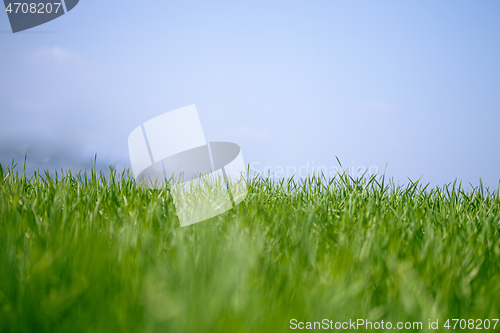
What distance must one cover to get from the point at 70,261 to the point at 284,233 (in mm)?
1381

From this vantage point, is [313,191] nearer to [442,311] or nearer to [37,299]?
[442,311]

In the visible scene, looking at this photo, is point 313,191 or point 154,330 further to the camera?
point 313,191

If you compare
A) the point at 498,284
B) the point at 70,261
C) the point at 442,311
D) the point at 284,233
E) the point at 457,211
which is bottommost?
the point at 457,211

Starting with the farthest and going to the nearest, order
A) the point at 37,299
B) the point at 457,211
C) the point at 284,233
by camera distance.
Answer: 1. the point at 457,211
2. the point at 284,233
3. the point at 37,299

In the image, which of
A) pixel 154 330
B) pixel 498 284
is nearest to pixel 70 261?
pixel 154 330

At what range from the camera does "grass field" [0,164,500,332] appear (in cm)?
147

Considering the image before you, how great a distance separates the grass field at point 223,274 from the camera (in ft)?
4.82

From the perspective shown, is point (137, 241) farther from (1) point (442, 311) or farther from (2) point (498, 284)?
(2) point (498, 284)

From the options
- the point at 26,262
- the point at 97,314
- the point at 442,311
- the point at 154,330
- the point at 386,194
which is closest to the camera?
the point at 154,330

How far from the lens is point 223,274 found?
1.66 m

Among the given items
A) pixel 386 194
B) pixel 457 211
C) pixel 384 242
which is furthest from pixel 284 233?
pixel 457 211

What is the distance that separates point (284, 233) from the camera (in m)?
2.62

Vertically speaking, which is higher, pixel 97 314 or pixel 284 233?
pixel 97 314

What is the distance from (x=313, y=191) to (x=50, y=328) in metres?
3.16
